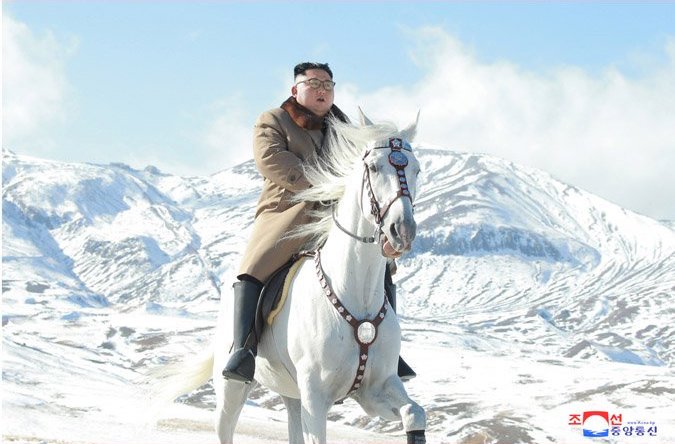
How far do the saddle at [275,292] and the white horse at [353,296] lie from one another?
10cm

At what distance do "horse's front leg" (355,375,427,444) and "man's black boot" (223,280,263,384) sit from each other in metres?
1.52

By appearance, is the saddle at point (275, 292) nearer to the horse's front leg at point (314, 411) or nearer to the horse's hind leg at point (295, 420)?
the horse's front leg at point (314, 411)

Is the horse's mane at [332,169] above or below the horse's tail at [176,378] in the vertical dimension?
above

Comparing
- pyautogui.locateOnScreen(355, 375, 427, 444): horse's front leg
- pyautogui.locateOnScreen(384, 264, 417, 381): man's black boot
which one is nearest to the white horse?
pyautogui.locateOnScreen(355, 375, 427, 444): horse's front leg

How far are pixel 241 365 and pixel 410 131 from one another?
3.33 meters

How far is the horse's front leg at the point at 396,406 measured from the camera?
9.46 m

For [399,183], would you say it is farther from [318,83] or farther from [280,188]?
[318,83]

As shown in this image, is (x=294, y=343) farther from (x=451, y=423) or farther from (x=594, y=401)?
(x=594, y=401)

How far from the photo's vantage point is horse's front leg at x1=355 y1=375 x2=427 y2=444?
31.0 feet

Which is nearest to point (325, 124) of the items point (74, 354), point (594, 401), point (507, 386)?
point (594, 401)

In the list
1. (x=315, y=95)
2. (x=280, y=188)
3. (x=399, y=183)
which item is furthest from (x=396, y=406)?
(x=315, y=95)

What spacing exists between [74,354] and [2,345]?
108ft

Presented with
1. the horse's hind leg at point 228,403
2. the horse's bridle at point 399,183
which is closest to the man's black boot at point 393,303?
the horse's bridle at point 399,183

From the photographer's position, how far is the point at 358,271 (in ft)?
33.7
